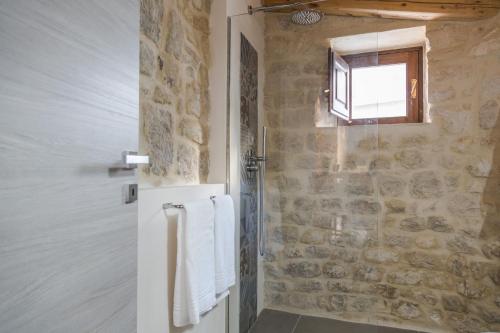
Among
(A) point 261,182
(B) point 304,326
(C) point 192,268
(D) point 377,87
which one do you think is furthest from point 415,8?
(B) point 304,326

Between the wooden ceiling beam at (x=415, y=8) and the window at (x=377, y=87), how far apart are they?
0.94 ft

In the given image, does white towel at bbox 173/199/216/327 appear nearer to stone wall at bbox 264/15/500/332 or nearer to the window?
stone wall at bbox 264/15/500/332

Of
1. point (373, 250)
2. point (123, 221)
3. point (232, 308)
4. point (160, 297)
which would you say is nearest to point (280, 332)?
point (232, 308)

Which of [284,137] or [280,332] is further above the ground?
[284,137]

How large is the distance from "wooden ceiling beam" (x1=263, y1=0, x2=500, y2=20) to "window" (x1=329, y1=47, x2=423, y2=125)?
0.29 m

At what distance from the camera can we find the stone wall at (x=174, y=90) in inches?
52.4

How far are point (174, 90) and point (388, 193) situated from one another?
169cm

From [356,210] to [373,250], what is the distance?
1.04ft

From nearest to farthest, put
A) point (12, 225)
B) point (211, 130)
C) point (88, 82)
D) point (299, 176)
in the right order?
point (12, 225)
point (88, 82)
point (211, 130)
point (299, 176)

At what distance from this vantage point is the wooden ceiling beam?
6.98 ft

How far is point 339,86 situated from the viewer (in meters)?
2.35

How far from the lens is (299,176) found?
239 cm

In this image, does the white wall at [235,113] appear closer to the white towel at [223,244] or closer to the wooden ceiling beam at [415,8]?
the white towel at [223,244]

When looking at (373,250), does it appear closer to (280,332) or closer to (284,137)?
(280,332)
